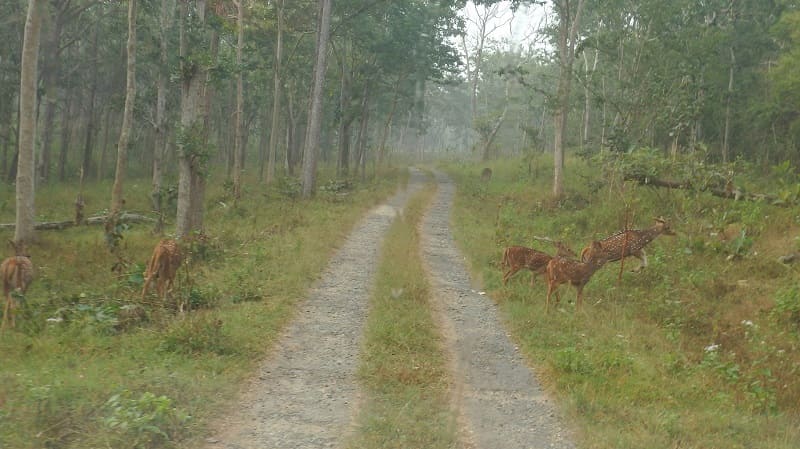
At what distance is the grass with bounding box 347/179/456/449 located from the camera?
578 cm

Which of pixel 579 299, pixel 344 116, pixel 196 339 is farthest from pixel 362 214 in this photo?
pixel 344 116

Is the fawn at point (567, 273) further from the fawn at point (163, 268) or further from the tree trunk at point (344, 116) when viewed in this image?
the tree trunk at point (344, 116)

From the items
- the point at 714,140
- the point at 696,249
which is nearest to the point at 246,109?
the point at 714,140

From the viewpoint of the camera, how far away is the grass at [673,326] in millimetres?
6539

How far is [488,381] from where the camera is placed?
7477 millimetres

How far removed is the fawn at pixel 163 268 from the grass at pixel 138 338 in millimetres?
243

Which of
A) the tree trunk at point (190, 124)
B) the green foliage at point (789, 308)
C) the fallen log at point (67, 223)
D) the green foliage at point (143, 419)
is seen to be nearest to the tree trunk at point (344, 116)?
the fallen log at point (67, 223)

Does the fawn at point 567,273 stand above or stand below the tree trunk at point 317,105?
below

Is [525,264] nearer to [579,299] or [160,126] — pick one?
[579,299]

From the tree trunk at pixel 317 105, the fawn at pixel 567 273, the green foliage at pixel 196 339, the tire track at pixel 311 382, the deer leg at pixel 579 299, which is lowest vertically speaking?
the tire track at pixel 311 382

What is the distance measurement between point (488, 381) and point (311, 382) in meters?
2.04

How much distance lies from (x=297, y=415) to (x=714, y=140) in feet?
100

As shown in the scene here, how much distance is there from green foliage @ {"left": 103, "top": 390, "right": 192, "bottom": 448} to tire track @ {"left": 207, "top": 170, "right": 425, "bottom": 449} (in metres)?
0.35

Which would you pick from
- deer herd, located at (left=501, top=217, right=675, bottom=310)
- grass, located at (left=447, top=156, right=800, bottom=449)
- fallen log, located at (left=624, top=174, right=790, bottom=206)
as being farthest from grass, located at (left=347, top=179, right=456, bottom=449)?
fallen log, located at (left=624, top=174, right=790, bottom=206)
